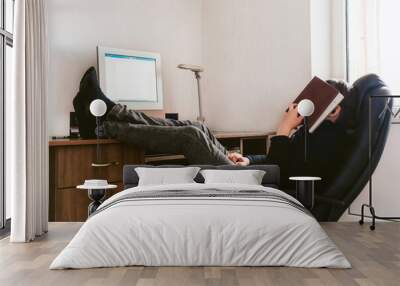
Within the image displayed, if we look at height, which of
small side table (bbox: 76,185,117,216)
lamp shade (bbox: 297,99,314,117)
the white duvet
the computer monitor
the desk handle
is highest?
the computer monitor

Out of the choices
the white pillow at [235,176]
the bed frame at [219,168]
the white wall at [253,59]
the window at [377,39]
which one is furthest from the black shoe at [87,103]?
the window at [377,39]

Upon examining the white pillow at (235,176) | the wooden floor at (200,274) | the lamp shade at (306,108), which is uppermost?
the lamp shade at (306,108)

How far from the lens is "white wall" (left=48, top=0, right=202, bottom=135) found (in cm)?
543

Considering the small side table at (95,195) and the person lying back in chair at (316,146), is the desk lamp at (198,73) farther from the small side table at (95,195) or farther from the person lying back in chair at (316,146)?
the small side table at (95,195)

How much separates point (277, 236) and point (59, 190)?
2.26 metres

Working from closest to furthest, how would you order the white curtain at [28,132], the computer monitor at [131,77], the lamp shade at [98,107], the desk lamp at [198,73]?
the white curtain at [28,132], the lamp shade at [98,107], the computer monitor at [131,77], the desk lamp at [198,73]

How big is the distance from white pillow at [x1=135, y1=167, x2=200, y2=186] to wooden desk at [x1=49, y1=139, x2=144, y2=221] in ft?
1.41

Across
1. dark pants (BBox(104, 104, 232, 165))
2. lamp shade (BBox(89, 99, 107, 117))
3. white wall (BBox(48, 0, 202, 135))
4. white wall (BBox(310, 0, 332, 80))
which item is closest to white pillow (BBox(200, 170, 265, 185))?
dark pants (BBox(104, 104, 232, 165))

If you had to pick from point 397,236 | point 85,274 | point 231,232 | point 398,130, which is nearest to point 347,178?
point 398,130

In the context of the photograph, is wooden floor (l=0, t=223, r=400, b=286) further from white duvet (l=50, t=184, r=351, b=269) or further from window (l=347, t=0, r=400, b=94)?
window (l=347, t=0, r=400, b=94)

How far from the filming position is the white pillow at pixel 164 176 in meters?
4.86

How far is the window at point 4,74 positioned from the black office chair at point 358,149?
296 cm

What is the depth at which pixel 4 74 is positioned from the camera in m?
4.93

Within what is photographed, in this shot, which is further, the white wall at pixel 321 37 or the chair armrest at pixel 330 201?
the white wall at pixel 321 37
